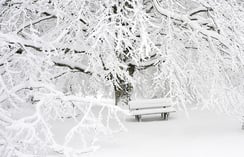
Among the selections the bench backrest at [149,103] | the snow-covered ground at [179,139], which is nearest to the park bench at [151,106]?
the bench backrest at [149,103]

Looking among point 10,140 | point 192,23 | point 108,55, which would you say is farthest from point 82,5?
point 10,140

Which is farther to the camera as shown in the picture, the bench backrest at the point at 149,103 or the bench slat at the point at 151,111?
the bench backrest at the point at 149,103

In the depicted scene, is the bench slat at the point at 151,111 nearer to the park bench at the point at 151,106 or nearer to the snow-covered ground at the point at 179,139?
the park bench at the point at 151,106

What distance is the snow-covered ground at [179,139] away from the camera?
6.88m

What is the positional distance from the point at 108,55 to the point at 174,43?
6.65 ft

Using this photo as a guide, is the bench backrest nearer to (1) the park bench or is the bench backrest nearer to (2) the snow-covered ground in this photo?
(1) the park bench

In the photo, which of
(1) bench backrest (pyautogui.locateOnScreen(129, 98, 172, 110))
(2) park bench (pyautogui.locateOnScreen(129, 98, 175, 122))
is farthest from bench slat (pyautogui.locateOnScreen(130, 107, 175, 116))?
(1) bench backrest (pyautogui.locateOnScreen(129, 98, 172, 110))

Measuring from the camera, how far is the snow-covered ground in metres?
6.88

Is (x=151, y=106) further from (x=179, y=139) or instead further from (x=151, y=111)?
(x=179, y=139)

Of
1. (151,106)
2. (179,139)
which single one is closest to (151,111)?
(151,106)

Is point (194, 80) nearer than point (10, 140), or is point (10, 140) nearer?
point (10, 140)

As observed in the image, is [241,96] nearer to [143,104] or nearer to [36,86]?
[143,104]

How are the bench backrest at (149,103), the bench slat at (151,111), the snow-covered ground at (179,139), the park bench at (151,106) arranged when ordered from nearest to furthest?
1. the snow-covered ground at (179,139)
2. the bench slat at (151,111)
3. the park bench at (151,106)
4. the bench backrest at (149,103)

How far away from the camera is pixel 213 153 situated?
6.79 metres
